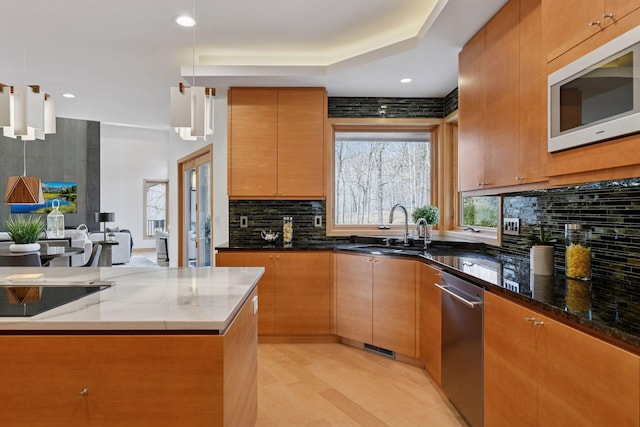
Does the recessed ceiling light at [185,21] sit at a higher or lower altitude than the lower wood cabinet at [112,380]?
higher

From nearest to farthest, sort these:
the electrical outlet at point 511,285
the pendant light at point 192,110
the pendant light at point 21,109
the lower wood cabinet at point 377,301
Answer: the electrical outlet at point 511,285, the pendant light at point 192,110, the pendant light at point 21,109, the lower wood cabinet at point 377,301

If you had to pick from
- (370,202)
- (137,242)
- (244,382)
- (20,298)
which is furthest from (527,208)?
(137,242)

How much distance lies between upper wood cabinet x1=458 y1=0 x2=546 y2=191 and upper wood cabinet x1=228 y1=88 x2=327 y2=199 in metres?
1.44

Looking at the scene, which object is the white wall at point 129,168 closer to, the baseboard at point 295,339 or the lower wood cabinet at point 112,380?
the baseboard at point 295,339

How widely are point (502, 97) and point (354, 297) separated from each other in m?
1.93

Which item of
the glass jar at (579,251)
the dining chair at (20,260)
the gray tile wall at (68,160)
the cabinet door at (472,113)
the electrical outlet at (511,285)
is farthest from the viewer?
the gray tile wall at (68,160)

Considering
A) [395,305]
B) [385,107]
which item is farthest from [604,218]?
[385,107]

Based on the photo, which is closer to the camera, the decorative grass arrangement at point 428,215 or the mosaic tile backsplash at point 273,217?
the decorative grass arrangement at point 428,215

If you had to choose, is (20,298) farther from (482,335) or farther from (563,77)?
(563,77)

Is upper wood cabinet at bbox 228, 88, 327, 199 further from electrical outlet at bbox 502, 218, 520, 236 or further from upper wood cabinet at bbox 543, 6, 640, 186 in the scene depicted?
upper wood cabinet at bbox 543, 6, 640, 186

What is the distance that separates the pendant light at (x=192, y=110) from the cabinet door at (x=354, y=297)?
5.47 ft

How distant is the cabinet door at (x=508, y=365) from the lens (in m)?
1.48

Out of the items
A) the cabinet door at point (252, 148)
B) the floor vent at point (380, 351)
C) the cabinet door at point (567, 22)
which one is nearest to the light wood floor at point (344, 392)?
the floor vent at point (380, 351)

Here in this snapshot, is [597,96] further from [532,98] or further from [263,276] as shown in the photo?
[263,276]
